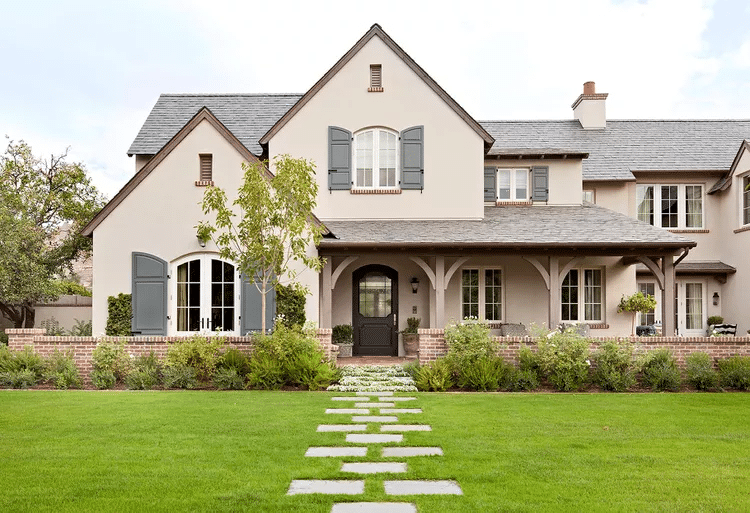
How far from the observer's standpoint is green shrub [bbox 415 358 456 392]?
12.5 m

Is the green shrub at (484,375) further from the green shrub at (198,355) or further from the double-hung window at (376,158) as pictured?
the double-hung window at (376,158)

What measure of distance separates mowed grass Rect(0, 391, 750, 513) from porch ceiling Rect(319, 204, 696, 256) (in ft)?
18.4

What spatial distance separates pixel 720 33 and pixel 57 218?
69.8ft

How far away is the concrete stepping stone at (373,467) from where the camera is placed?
21.2 ft

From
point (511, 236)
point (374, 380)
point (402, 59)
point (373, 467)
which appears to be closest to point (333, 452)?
point (373, 467)

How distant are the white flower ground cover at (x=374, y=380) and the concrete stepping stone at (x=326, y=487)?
6.33 m

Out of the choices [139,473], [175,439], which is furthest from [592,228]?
[139,473]

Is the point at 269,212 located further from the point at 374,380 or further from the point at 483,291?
the point at 483,291

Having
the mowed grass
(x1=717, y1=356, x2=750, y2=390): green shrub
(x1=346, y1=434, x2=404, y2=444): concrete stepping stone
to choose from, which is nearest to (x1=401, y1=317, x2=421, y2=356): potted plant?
the mowed grass

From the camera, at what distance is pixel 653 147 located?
22.9m

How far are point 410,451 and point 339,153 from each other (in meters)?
11.7

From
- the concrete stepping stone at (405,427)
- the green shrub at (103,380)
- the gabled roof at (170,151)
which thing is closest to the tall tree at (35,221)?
the gabled roof at (170,151)

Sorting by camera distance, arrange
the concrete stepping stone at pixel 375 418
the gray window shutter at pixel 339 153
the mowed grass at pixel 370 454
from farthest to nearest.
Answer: the gray window shutter at pixel 339 153 → the concrete stepping stone at pixel 375 418 → the mowed grass at pixel 370 454

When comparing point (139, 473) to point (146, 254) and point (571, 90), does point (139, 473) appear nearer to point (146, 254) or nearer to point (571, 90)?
point (146, 254)
